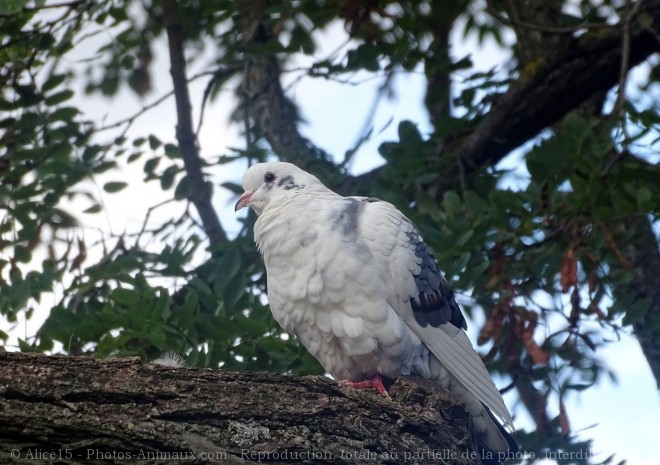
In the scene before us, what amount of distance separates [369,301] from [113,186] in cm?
228

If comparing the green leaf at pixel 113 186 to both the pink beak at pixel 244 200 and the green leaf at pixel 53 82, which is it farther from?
the pink beak at pixel 244 200

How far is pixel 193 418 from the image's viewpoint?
130 inches

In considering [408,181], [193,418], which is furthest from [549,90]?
[193,418]

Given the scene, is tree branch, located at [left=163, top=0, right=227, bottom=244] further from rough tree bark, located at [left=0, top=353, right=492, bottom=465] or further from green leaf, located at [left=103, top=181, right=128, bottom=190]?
rough tree bark, located at [left=0, top=353, right=492, bottom=465]

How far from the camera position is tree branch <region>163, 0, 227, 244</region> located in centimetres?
642

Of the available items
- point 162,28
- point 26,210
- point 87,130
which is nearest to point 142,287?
point 26,210

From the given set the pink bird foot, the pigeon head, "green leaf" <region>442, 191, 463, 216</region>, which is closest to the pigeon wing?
the pink bird foot

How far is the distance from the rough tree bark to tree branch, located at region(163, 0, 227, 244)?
2700 millimetres

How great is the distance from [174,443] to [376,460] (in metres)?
0.82

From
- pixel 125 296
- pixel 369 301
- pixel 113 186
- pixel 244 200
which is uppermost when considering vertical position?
pixel 113 186

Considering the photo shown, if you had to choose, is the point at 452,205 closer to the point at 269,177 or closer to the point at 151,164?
the point at 269,177

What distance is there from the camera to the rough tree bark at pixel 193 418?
9.90 ft

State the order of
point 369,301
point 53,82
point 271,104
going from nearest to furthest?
point 369,301 → point 53,82 → point 271,104

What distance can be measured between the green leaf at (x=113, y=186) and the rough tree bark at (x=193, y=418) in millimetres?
2825
